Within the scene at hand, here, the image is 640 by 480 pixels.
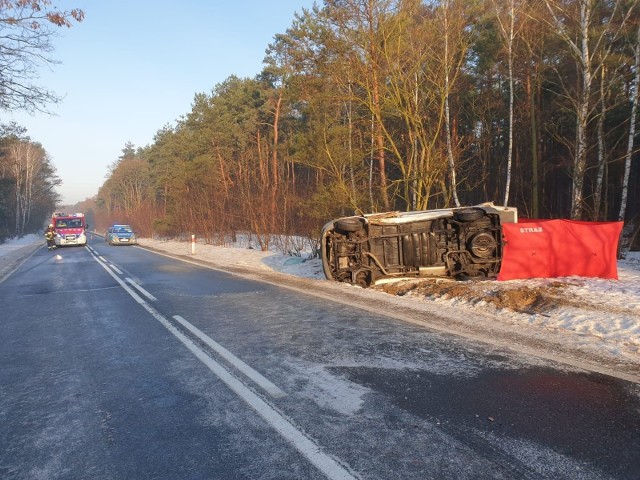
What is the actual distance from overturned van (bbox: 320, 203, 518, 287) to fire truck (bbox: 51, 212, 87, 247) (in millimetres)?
27815

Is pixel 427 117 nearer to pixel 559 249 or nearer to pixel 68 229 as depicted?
pixel 559 249

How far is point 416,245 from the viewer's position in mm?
10023

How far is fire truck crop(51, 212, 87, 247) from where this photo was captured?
3127 centimetres

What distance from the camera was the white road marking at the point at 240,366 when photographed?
13.0 feet

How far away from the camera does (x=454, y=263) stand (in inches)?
392

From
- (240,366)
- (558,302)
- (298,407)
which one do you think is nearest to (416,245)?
(558,302)

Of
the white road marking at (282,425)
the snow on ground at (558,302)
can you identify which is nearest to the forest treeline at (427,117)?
the snow on ground at (558,302)

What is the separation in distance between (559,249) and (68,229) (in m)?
32.3

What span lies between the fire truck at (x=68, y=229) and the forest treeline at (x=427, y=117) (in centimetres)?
776

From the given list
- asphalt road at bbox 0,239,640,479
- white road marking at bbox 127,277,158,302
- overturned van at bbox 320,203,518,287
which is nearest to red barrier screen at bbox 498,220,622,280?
overturned van at bbox 320,203,518,287

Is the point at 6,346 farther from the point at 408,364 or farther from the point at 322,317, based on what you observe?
the point at 408,364

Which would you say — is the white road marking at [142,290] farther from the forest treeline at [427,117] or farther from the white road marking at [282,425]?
the forest treeline at [427,117]

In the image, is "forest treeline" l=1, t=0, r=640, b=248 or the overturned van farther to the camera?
"forest treeline" l=1, t=0, r=640, b=248

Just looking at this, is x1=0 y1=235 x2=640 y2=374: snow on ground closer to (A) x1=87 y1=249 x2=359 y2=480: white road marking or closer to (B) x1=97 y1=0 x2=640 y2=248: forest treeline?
(A) x1=87 y1=249 x2=359 y2=480: white road marking
